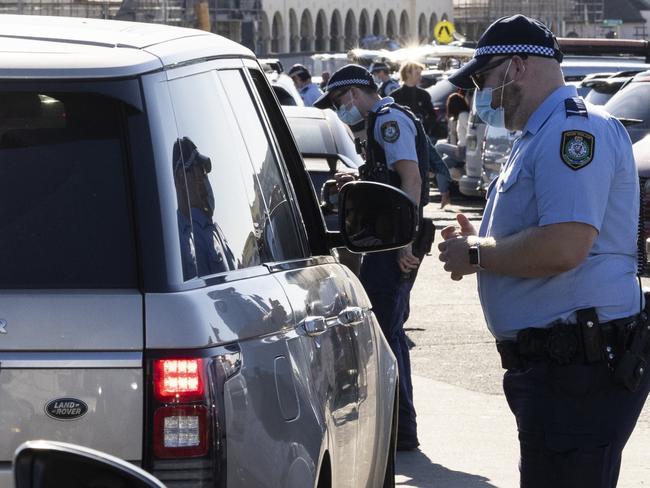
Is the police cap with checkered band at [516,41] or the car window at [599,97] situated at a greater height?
the police cap with checkered band at [516,41]

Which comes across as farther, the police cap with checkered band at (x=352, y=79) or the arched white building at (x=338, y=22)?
the arched white building at (x=338, y=22)

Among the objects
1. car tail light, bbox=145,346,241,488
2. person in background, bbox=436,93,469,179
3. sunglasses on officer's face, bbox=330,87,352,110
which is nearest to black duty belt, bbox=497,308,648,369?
car tail light, bbox=145,346,241,488

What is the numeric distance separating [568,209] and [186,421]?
4.69 feet

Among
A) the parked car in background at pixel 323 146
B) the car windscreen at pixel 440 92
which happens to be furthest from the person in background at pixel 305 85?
the parked car in background at pixel 323 146

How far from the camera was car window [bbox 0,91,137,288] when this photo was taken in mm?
2938

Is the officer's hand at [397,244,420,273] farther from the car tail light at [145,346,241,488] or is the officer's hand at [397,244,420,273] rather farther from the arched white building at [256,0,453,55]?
the arched white building at [256,0,453,55]

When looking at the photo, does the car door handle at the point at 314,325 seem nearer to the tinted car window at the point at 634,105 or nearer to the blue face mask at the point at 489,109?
Answer: the blue face mask at the point at 489,109

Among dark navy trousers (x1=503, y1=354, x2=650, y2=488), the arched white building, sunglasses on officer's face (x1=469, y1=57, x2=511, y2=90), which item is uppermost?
sunglasses on officer's face (x1=469, y1=57, x2=511, y2=90)

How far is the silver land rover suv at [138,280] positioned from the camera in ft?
9.25

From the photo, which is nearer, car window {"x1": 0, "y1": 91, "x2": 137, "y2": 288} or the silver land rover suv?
the silver land rover suv

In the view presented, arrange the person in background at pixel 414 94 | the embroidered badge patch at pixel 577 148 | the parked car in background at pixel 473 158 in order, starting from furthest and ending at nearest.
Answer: the parked car in background at pixel 473 158, the person in background at pixel 414 94, the embroidered badge patch at pixel 577 148

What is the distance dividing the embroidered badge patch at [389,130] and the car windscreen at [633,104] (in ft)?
29.2

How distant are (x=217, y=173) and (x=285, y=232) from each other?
0.62 meters

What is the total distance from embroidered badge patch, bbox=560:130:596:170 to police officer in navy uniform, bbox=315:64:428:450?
309cm
